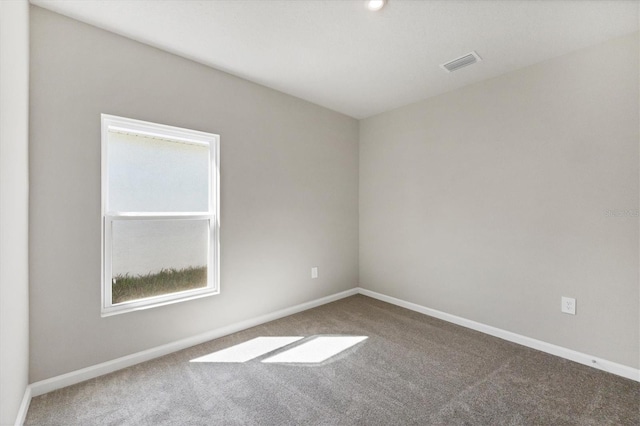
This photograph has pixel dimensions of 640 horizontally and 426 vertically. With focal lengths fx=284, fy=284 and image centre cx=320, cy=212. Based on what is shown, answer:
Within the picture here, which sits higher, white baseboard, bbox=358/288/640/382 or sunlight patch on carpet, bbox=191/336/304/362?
white baseboard, bbox=358/288/640/382

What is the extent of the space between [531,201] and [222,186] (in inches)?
112

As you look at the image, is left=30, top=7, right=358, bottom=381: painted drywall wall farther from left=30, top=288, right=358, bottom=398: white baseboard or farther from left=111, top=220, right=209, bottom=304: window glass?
left=111, top=220, right=209, bottom=304: window glass

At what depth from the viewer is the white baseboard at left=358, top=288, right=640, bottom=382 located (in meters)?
2.10

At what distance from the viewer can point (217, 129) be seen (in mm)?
2703

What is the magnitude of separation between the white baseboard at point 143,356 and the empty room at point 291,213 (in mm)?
17

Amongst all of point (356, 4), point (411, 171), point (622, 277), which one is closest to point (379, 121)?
point (411, 171)

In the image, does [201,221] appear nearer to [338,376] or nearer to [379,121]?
[338,376]

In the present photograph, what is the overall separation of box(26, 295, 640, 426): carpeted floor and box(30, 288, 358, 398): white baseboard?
6 cm

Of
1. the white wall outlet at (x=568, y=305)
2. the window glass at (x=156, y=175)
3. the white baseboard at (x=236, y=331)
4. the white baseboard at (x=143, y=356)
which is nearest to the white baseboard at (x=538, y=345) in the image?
the white baseboard at (x=236, y=331)

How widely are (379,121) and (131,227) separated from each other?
3107 millimetres

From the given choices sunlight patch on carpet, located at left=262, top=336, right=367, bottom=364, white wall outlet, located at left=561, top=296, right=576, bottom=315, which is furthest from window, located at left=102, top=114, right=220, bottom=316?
white wall outlet, located at left=561, top=296, right=576, bottom=315
